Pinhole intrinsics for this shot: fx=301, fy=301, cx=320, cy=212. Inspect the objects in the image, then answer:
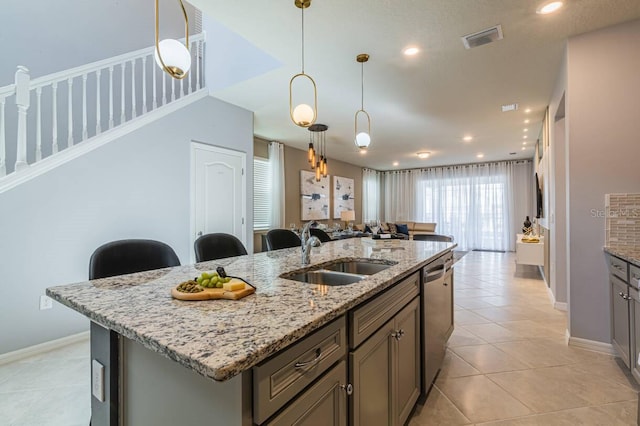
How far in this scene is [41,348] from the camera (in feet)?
8.79

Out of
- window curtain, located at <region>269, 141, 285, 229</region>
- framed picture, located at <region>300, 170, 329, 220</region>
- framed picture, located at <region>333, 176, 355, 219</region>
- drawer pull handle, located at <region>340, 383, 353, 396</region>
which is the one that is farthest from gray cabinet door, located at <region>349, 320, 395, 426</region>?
framed picture, located at <region>333, 176, 355, 219</region>

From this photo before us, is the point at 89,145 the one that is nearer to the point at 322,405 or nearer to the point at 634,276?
the point at 322,405

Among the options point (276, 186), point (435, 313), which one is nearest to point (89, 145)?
point (435, 313)

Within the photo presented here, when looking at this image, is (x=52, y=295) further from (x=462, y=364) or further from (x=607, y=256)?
(x=607, y=256)

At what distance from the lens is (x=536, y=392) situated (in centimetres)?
202

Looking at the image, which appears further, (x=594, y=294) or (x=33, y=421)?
(x=594, y=294)

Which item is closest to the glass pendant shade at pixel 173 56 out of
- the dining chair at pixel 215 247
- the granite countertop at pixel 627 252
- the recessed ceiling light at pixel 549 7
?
the dining chair at pixel 215 247

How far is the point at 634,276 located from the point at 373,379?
1.96 meters

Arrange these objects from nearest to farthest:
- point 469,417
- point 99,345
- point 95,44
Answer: point 99,345
point 469,417
point 95,44

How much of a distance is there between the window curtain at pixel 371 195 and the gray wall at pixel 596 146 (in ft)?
24.2

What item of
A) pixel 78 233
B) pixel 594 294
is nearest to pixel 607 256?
pixel 594 294

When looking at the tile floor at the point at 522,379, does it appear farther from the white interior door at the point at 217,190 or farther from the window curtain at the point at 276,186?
the window curtain at the point at 276,186

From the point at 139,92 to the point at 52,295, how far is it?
4238mm

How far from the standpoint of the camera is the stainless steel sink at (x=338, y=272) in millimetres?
1659
